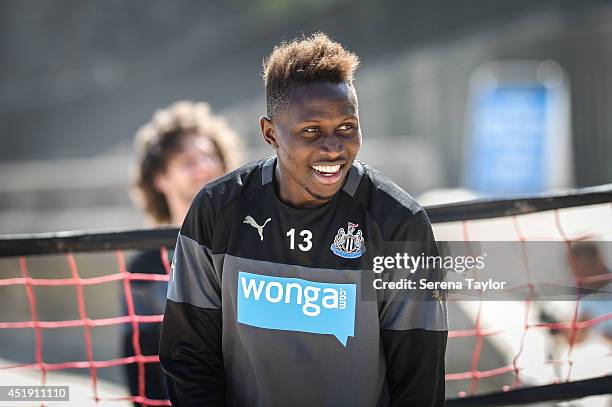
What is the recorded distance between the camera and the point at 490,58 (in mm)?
16344

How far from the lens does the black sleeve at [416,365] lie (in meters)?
2.67

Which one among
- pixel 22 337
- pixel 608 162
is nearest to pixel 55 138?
pixel 22 337

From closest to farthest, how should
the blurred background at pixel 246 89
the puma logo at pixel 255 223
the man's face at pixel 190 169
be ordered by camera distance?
the puma logo at pixel 255 223
the man's face at pixel 190 169
the blurred background at pixel 246 89

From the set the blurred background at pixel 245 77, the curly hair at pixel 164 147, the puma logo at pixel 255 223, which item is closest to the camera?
the puma logo at pixel 255 223

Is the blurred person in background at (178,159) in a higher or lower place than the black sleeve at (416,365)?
higher

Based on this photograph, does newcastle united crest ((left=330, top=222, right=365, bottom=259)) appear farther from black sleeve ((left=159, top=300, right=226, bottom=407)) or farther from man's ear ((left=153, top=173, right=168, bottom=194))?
man's ear ((left=153, top=173, right=168, bottom=194))

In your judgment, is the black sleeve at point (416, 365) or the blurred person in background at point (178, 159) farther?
the blurred person in background at point (178, 159)

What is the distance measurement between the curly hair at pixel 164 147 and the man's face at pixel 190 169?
1.2 inches

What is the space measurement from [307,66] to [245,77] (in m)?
15.5

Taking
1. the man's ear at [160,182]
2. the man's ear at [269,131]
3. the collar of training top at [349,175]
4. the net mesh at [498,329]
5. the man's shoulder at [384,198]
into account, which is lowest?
the net mesh at [498,329]

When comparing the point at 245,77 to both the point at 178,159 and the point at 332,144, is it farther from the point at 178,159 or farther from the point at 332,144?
the point at 332,144

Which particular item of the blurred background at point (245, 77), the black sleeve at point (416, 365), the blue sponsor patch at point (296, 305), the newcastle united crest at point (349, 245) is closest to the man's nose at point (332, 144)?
the newcastle united crest at point (349, 245)

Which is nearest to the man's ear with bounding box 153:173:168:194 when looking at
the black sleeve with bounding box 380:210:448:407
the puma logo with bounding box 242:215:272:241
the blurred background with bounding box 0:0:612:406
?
the puma logo with bounding box 242:215:272:241

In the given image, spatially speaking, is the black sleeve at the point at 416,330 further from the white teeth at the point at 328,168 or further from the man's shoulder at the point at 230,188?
the man's shoulder at the point at 230,188
